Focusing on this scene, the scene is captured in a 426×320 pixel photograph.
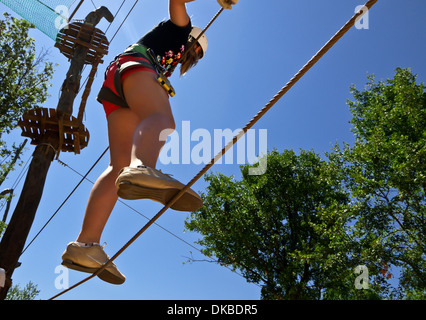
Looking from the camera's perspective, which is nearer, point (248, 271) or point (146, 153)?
point (146, 153)

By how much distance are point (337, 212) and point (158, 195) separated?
10.9 meters

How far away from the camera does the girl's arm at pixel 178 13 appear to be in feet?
6.47

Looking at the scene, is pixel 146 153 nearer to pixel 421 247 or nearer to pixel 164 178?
pixel 164 178

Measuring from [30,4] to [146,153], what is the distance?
584cm

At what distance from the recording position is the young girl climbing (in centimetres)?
162

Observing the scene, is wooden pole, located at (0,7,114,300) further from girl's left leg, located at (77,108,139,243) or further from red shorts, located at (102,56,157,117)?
red shorts, located at (102,56,157,117)

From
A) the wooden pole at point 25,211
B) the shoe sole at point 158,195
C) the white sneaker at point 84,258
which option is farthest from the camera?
the wooden pole at point 25,211

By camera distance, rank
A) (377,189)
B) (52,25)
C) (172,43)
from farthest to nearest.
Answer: (377,189)
(52,25)
(172,43)

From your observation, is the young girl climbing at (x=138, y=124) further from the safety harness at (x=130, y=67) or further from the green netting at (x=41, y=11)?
the green netting at (x=41, y=11)

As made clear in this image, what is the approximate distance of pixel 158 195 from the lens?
1.60 m

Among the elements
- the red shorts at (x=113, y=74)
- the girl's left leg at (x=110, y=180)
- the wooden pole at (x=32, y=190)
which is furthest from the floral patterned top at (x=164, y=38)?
the wooden pole at (x=32, y=190)

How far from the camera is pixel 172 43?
2094 mm

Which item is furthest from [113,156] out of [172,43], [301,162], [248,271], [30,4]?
[301,162]

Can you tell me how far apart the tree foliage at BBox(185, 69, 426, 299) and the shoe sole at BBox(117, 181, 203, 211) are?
31.2 feet
